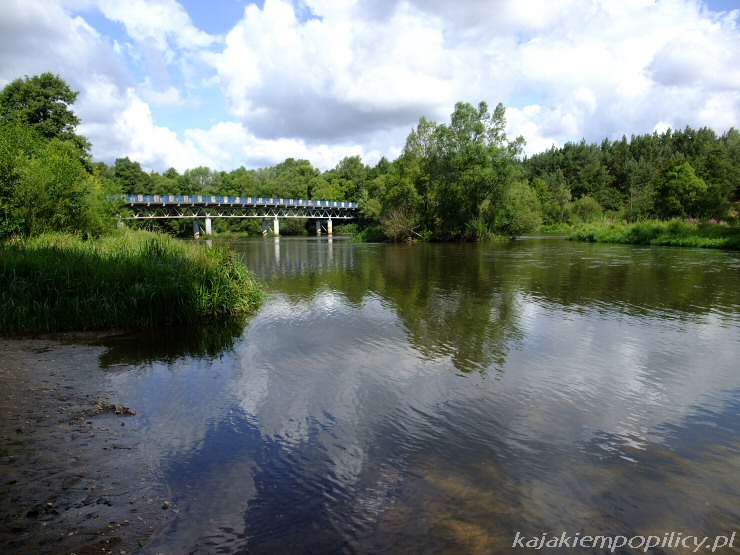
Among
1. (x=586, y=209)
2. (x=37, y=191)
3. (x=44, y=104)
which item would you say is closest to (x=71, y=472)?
(x=37, y=191)

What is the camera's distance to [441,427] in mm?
7281

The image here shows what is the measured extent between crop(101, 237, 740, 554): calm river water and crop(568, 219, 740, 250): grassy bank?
32.8 m

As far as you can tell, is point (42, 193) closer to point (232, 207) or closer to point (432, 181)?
point (432, 181)

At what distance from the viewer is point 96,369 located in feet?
32.8

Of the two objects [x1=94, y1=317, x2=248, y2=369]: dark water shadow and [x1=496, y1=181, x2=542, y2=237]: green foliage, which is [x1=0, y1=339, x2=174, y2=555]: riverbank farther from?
[x1=496, y1=181, x2=542, y2=237]: green foliage

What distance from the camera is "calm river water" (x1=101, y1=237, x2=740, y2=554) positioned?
192 inches

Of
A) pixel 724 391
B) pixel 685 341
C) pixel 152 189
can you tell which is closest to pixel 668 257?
pixel 685 341

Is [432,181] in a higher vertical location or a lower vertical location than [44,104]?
lower

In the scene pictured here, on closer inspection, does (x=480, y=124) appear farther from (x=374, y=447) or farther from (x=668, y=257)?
(x=374, y=447)

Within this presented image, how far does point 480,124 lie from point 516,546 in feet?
195

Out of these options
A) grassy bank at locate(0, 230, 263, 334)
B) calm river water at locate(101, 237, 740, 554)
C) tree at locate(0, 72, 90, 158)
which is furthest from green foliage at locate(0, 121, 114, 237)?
tree at locate(0, 72, 90, 158)

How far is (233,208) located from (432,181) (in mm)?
61400

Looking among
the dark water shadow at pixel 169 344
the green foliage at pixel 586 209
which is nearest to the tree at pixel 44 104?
the dark water shadow at pixel 169 344

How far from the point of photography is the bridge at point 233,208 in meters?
91.4
